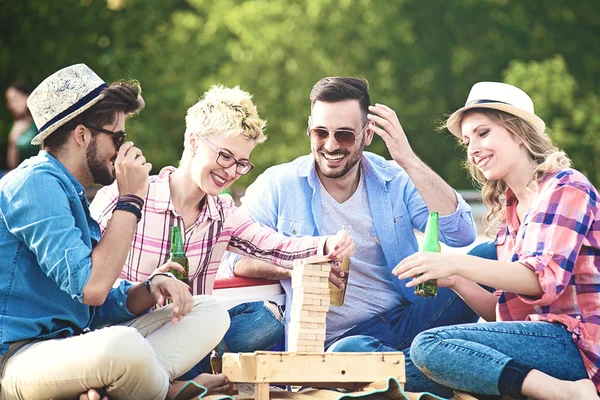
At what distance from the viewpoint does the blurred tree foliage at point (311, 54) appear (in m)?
29.9

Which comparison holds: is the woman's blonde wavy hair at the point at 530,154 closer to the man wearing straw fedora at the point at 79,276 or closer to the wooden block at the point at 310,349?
the wooden block at the point at 310,349

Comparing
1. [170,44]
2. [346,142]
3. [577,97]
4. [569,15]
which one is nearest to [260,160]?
[170,44]

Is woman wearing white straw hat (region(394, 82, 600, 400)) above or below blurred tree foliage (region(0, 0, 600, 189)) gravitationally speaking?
below

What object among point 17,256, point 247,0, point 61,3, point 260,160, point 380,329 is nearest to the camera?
→ point 17,256

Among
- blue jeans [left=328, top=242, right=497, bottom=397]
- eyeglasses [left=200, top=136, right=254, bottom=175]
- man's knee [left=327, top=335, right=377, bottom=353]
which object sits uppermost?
eyeglasses [left=200, top=136, right=254, bottom=175]

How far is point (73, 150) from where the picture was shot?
470 cm

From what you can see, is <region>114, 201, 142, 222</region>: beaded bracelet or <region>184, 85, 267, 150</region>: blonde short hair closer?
<region>114, 201, 142, 222</region>: beaded bracelet

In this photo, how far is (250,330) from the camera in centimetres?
571

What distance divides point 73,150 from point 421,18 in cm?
3550

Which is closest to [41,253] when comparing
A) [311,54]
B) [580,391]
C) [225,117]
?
[225,117]

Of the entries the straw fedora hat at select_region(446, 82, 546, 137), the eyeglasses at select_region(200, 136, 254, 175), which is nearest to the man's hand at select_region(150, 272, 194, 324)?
the eyeglasses at select_region(200, 136, 254, 175)

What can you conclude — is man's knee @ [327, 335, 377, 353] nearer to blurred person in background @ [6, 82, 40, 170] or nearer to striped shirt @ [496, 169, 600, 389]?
striped shirt @ [496, 169, 600, 389]

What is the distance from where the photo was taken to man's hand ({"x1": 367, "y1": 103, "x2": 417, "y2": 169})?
5.79m

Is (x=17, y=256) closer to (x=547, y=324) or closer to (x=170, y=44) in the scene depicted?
(x=547, y=324)
